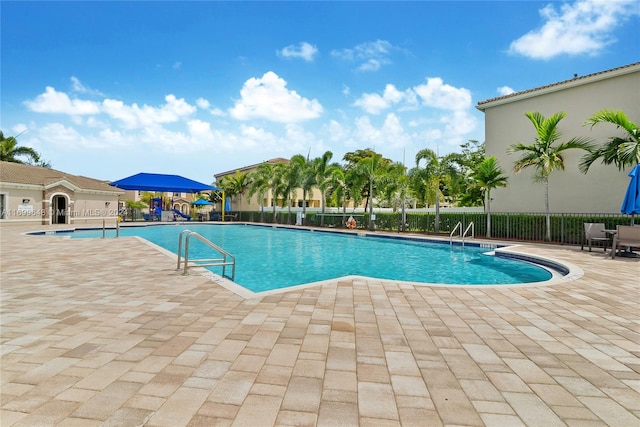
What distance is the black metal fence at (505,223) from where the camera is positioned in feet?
40.4

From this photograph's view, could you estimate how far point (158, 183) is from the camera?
25.5 m

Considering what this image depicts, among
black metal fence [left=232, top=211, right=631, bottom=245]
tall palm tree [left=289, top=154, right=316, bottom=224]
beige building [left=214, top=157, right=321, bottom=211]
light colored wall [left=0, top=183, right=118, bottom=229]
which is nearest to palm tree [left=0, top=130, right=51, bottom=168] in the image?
light colored wall [left=0, top=183, right=118, bottom=229]

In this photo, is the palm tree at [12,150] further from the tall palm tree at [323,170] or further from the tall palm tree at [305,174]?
the tall palm tree at [323,170]

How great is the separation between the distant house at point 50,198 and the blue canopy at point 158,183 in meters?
2.53

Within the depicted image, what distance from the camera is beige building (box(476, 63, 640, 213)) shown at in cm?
1339

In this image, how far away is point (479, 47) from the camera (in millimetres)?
13922

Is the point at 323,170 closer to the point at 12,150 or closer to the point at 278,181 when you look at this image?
the point at 278,181

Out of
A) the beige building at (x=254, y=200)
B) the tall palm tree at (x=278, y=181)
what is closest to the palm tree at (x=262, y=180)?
the tall palm tree at (x=278, y=181)

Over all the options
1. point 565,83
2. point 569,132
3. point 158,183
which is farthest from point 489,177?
point 158,183

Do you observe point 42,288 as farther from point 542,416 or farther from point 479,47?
point 479,47

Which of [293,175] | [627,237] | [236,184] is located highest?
[236,184]

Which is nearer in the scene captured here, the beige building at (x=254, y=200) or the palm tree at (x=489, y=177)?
the palm tree at (x=489, y=177)

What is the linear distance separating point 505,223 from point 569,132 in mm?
5191

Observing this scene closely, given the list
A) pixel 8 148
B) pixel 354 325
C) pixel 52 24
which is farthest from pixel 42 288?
pixel 8 148
